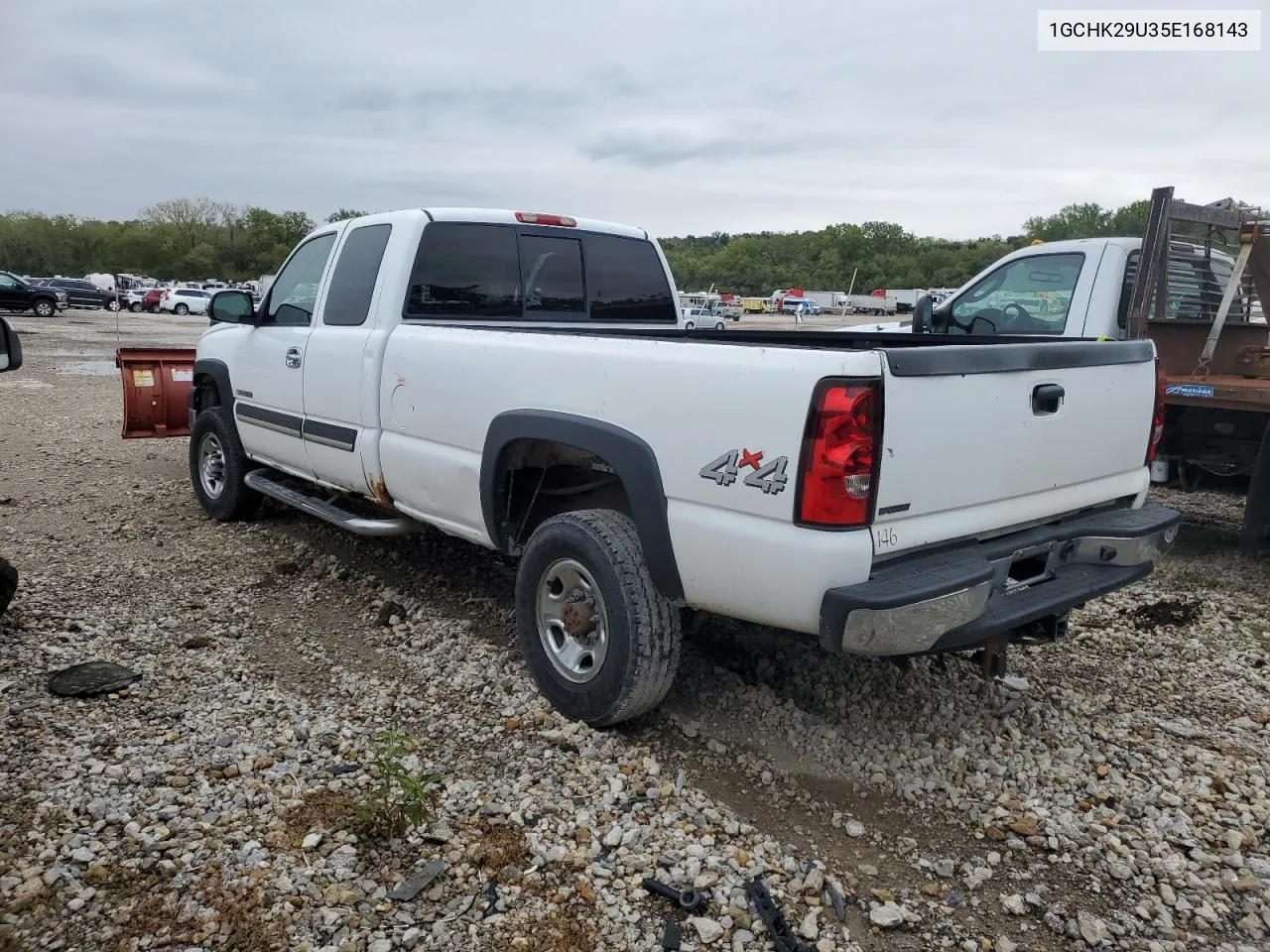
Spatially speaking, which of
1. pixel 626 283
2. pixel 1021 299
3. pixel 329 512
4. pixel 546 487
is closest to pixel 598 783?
pixel 546 487

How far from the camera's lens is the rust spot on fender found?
453 centimetres

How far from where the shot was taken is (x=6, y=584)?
13.6 feet

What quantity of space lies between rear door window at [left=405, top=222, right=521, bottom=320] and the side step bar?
100cm

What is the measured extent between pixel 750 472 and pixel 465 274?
95.0 inches

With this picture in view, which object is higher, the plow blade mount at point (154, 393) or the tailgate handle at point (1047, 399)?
the tailgate handle at point (1047, 399)

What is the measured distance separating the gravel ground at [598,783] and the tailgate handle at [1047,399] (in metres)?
1.26

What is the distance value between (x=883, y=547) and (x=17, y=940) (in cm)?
250

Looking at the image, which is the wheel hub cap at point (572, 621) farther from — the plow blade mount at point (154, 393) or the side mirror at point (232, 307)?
the plow blade mount at point (154, 393)

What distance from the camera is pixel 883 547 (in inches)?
110

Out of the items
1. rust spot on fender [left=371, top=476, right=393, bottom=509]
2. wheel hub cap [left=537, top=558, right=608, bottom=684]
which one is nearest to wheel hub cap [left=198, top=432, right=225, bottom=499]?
rust spot on fender [left=371, top=476, right=393, bottom=509]

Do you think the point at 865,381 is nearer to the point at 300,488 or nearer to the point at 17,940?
the point at 17,940

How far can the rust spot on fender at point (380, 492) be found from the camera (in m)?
4.53

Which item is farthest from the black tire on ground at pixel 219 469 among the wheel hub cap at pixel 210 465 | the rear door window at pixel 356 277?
the rear door window at pixel 356 277

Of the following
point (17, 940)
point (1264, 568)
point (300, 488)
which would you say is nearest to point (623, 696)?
point (17, 940)
